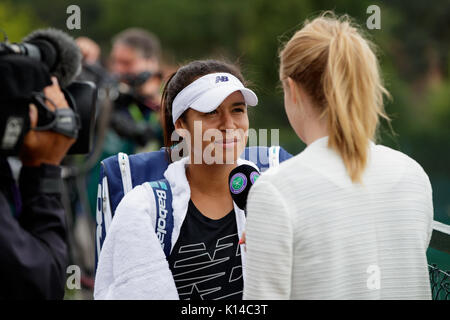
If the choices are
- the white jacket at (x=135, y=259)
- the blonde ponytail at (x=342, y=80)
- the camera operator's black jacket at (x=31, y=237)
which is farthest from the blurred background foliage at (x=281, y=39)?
the camera operator's black jacket at (x=31, y=237)

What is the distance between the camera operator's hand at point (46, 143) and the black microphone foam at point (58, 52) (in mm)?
68

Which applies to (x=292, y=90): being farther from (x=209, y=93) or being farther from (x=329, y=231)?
(x=209, y=93)

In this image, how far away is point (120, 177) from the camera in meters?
2.98

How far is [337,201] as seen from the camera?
1940 millimetres

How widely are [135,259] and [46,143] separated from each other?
440 millimetres

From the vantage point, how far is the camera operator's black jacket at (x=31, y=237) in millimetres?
1908

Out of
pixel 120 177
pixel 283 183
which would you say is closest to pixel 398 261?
pixel 283 183

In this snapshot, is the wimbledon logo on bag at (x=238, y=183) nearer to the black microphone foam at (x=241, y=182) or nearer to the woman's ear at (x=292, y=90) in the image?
the black microphone foam at (x=241, y=182)

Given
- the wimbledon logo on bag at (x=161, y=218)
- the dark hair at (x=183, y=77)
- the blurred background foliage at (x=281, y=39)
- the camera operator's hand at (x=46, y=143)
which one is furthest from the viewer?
the blurred background foliage at (x=281, y=39)

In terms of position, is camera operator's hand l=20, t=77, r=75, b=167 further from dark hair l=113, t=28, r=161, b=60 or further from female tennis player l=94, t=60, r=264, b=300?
dark hair l=113, t=28, r=161, b=60

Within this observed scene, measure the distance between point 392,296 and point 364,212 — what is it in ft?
0.87

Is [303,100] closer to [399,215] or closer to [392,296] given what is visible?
[399,215]

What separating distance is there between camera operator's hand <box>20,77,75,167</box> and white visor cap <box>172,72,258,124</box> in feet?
2.01

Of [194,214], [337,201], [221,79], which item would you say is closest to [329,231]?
[337,201]
